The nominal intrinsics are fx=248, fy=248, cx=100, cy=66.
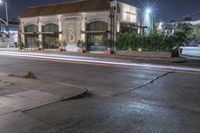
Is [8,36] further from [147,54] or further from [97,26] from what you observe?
[147,54]

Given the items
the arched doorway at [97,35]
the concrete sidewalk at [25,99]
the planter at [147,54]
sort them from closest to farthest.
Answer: the concrete sidewalk at [25,99]
the planter at [147,54]
the arched doorway at [97,35]

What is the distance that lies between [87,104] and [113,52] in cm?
2161

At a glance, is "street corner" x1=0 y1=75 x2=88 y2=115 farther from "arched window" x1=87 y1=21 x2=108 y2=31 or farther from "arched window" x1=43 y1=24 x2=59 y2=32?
"arched window" x1=43 y1=24 x2=59 y2=32

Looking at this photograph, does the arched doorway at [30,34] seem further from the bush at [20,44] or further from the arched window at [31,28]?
the bush at [20,44]

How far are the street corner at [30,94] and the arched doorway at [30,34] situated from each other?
28361 millimetres

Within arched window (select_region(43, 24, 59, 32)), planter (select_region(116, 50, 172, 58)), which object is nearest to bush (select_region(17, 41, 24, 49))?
arched window (select_region(43, 24, 59, 32))

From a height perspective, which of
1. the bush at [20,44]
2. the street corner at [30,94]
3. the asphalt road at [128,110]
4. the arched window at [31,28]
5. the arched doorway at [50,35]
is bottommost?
the asphalt road at [128,110]

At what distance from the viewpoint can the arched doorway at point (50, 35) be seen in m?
35.2

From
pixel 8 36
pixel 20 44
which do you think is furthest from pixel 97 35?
pixel 8 36

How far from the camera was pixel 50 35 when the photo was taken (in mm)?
36062

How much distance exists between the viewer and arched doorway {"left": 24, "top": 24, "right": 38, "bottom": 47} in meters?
37.9

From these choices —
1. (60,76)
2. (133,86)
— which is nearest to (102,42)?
(60,76)

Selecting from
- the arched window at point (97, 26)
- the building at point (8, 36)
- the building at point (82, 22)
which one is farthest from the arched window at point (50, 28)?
the building at point (8, 36)

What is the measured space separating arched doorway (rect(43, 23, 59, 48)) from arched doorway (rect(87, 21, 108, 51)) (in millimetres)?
5609
